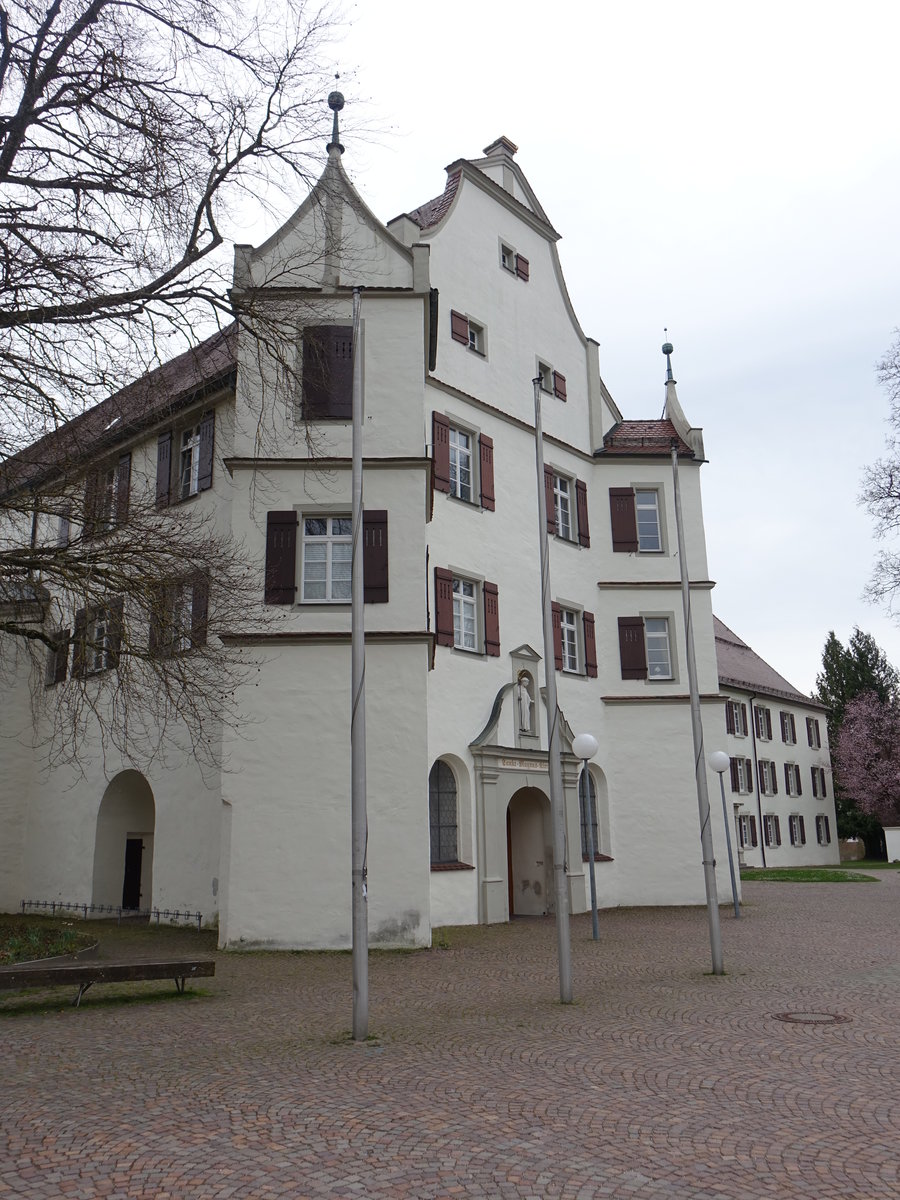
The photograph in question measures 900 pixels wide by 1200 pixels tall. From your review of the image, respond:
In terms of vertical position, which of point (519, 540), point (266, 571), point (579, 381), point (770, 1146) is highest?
point (579, 381)

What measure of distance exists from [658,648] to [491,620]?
5.97 metres

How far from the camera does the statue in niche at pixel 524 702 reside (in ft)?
67.1

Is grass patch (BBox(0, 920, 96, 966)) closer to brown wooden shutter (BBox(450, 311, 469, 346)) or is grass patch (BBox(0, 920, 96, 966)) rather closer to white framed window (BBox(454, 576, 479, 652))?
white framed window (BBox(454, 576, 479, 652))

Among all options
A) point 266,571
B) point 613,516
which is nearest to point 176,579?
point 266,571

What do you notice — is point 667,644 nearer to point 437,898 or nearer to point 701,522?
point 701,522

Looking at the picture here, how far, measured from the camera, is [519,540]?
21.5 meters

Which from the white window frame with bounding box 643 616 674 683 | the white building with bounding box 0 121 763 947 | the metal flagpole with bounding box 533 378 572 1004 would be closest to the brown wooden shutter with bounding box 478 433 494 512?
the white building with bounding box 0 121 763 947

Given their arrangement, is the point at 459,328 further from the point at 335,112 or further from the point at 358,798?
the point at 358,798

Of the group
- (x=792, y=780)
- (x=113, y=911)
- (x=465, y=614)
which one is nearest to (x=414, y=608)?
(x=465, y=614)

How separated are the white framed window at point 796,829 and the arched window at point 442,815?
103 feet

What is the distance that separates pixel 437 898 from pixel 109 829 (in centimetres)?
763

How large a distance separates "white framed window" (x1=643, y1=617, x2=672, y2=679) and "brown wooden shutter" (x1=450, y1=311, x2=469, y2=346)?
7.88 metres

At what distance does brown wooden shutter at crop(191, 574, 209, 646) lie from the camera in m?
12.0

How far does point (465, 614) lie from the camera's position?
1983cm
